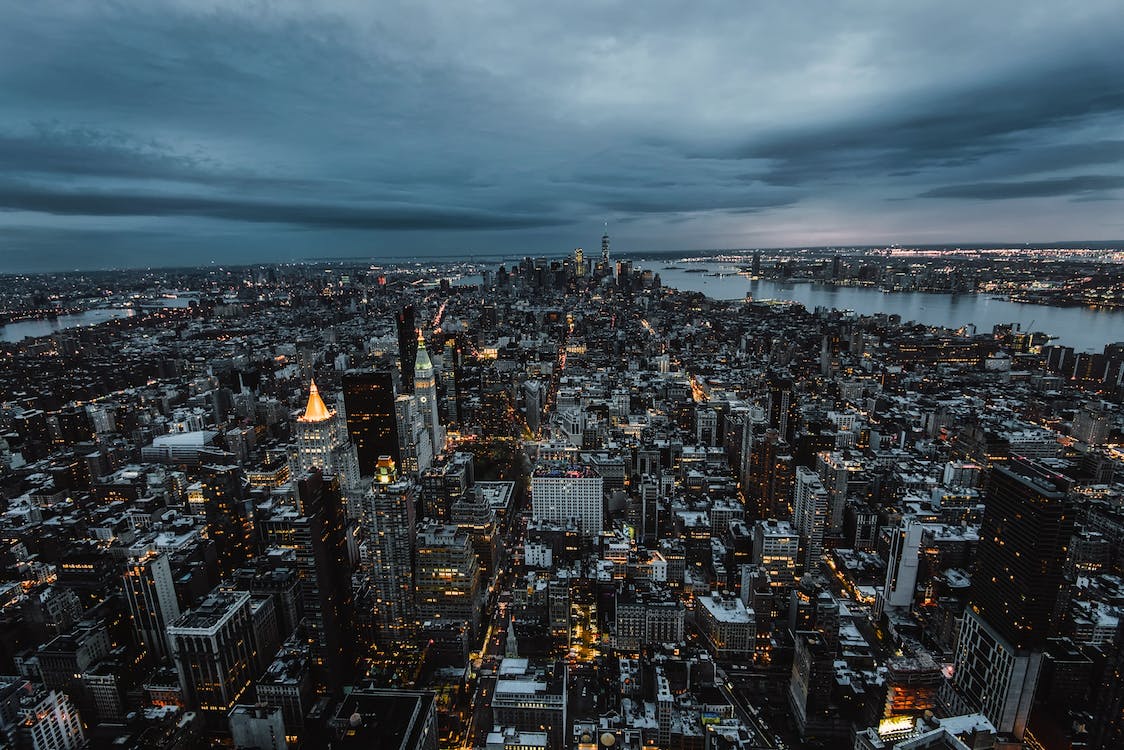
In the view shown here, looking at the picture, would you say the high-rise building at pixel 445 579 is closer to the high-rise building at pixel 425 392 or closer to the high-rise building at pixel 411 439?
the high-rise building at pixel 411 439

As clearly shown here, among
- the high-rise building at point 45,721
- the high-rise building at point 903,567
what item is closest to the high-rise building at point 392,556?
the high-rise building at point 45,721

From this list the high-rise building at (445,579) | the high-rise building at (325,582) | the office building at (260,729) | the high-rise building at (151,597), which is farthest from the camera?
the high-rise building at (445,579)

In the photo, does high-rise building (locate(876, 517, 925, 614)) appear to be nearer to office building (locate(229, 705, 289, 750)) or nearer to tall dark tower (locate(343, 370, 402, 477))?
office building (locate(229, 705, 289, 750))

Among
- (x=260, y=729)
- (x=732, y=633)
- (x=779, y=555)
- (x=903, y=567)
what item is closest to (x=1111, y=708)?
(x=903, y=567)

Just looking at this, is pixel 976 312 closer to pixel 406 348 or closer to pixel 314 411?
pixel 406 348

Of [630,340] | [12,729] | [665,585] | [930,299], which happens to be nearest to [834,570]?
[665,585]

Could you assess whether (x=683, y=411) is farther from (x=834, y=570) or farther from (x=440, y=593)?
(x=440, y=593)

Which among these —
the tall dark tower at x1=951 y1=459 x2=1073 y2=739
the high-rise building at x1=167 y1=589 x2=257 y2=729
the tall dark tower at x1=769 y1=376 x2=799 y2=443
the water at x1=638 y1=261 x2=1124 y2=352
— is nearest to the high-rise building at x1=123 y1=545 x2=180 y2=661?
the high-rise building at x1=167 y1=589 x2=257 y2=729
